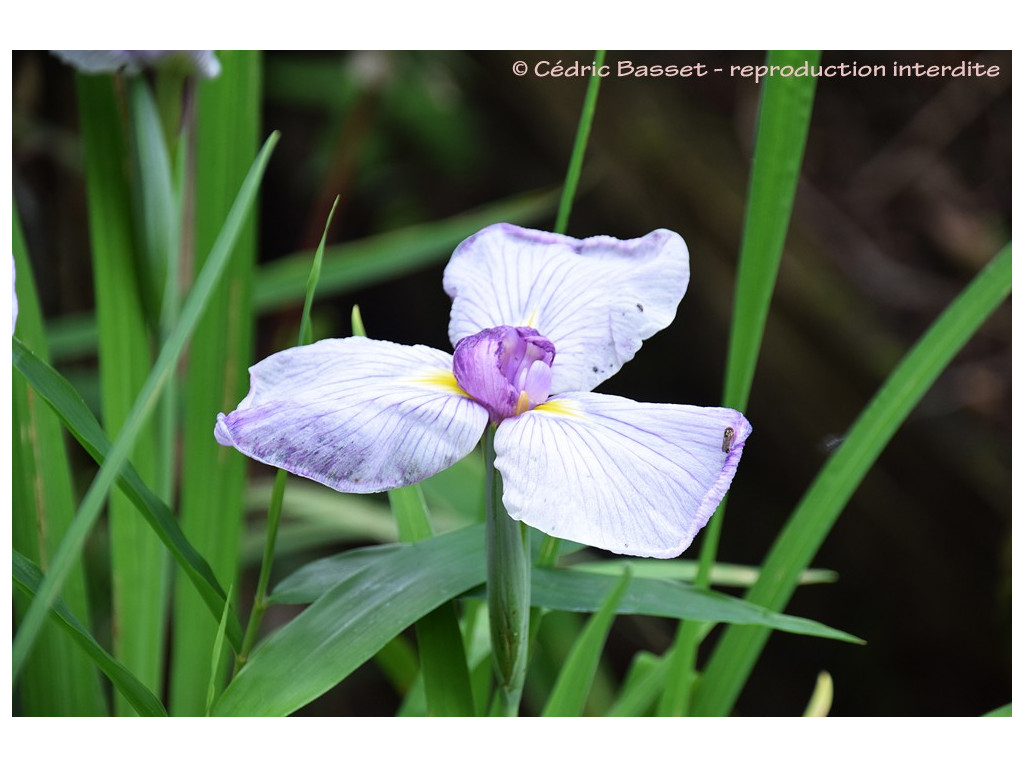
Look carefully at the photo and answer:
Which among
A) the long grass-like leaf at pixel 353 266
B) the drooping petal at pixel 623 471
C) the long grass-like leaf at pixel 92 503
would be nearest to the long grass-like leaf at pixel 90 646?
the long grass-like leaf at pixel 92 503

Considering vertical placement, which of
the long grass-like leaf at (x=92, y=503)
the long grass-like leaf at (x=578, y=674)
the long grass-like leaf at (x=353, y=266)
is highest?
the long grass-like leaf at (x=353, y=266)

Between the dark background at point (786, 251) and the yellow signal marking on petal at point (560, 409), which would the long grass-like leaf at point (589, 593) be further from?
the dark background at point (786, 251)

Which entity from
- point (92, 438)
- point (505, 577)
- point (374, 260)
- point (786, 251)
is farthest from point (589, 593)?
point (786, 251)

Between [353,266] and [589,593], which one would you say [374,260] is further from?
[589,593]

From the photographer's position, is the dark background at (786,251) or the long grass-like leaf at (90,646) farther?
the dark background at (786,251)
